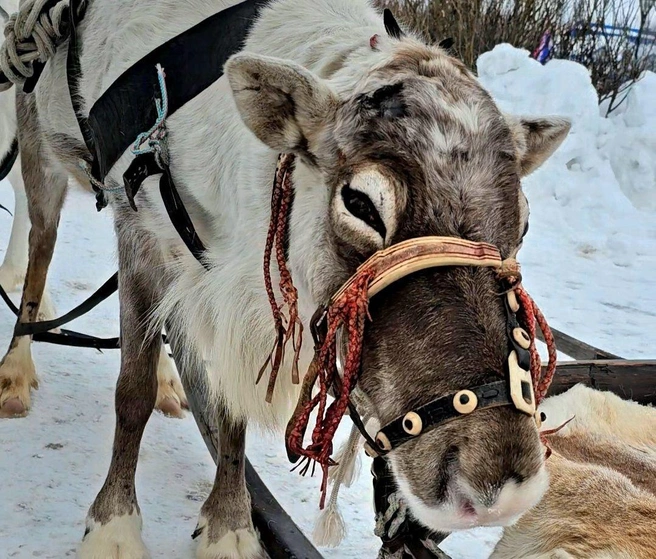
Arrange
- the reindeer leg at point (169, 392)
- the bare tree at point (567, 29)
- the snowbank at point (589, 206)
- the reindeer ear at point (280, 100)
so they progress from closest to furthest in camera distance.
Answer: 1. the reindeer ear at point (280, 100)
2. the reindeer leg at point (169, 392)
3. the snowbank at point (589, 206)
4. the bare tree at point (567, 29)

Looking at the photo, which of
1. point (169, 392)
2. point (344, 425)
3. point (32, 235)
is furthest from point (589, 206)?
point (32, 235)

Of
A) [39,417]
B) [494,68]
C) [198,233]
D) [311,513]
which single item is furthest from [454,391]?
[494,68]

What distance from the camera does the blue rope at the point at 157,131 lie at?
2.46 metres

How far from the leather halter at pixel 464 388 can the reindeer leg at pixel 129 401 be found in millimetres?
1301

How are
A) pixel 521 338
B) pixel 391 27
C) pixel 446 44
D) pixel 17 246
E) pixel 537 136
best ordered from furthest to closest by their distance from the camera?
1. pixel 17 246
2. pixel 446 44
3. pixel 391 27
4. pixel 537 136
5. pixel 521 338

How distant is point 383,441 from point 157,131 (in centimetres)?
128

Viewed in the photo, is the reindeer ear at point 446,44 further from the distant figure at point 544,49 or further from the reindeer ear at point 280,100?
the distant figure at point 544,49

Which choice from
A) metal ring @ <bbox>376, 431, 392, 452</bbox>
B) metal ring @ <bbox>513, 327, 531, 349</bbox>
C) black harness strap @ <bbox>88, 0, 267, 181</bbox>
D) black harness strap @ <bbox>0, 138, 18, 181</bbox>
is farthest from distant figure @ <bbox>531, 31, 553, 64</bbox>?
metal ring @ <bbox>376, 431, 392, 452</bbox>

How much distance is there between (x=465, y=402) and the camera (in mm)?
1586

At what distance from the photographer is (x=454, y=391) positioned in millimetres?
1609

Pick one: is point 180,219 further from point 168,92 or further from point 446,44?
point 446,44

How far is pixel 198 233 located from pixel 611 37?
10111mm

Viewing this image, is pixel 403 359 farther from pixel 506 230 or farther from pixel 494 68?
pixel 494 68

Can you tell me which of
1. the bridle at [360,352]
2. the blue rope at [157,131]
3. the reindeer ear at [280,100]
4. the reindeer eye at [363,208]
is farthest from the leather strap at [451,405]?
the blue rope at [157,131]
